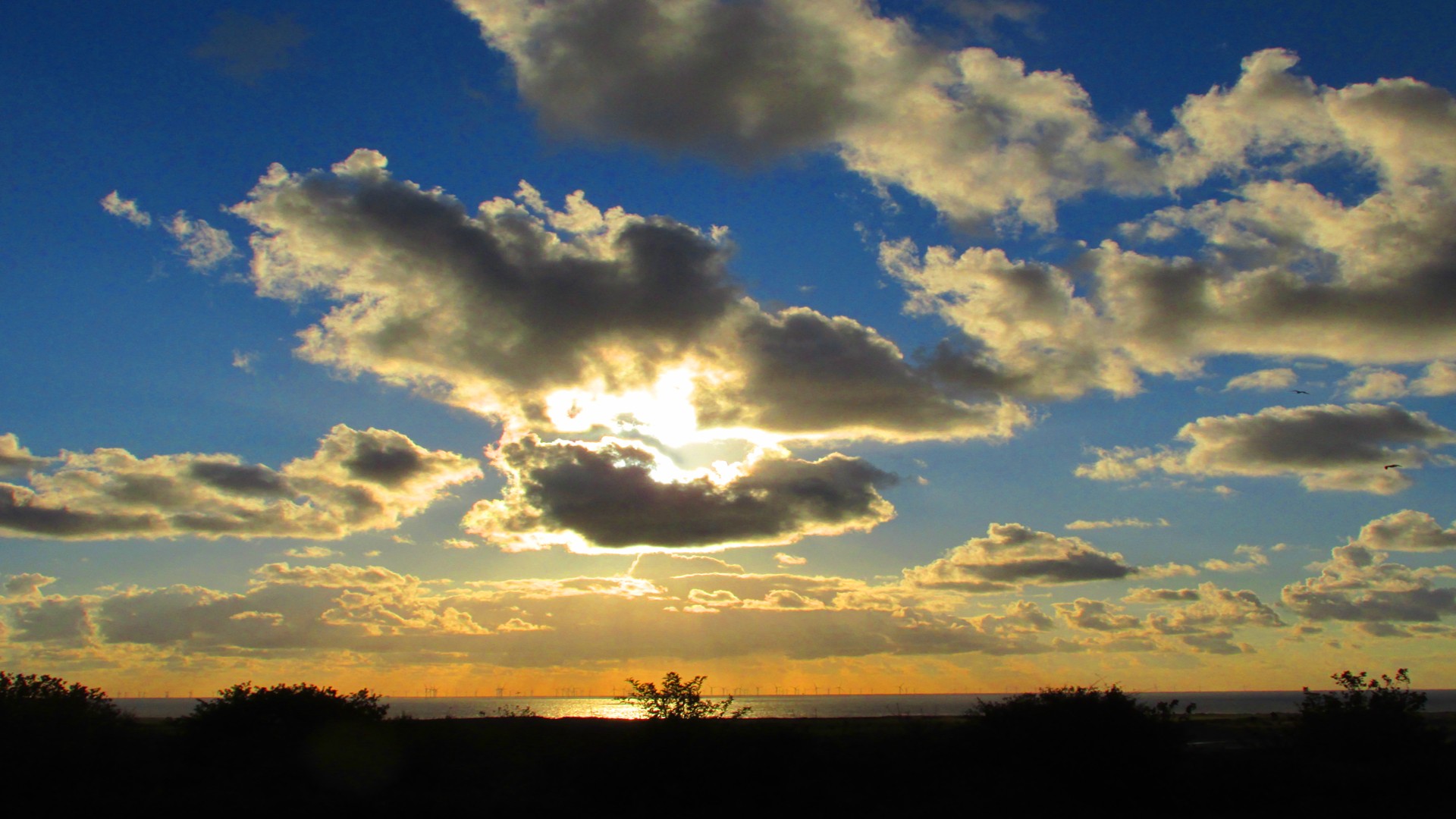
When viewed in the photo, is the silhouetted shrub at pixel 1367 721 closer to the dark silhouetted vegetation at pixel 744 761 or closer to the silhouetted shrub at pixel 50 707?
the dark silhouetted vegetation at pixel 744 761

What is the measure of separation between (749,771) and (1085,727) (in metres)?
13.2

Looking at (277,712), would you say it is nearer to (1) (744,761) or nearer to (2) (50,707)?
(2) (50,707)

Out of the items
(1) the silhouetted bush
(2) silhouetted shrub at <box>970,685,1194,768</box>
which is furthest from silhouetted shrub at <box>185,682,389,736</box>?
(2) silhouetted shrub at <box>970,685,1194,768</box>

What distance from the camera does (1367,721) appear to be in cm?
3984

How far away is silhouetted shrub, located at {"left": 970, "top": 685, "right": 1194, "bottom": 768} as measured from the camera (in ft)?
116

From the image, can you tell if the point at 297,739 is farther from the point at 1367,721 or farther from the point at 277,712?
the point at 1367,721

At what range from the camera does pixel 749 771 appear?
35.9 m

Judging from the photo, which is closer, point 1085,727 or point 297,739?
point 1085,727

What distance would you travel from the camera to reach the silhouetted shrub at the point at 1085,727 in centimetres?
3531

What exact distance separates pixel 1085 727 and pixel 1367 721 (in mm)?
14089

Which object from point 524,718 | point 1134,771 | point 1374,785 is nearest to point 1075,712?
point 1134,771

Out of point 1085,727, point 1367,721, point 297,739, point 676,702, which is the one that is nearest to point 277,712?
point 297,739

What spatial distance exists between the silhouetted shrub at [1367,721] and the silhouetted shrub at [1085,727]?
21.7 feet

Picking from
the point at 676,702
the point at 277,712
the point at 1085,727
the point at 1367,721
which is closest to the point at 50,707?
the point at 277,712
